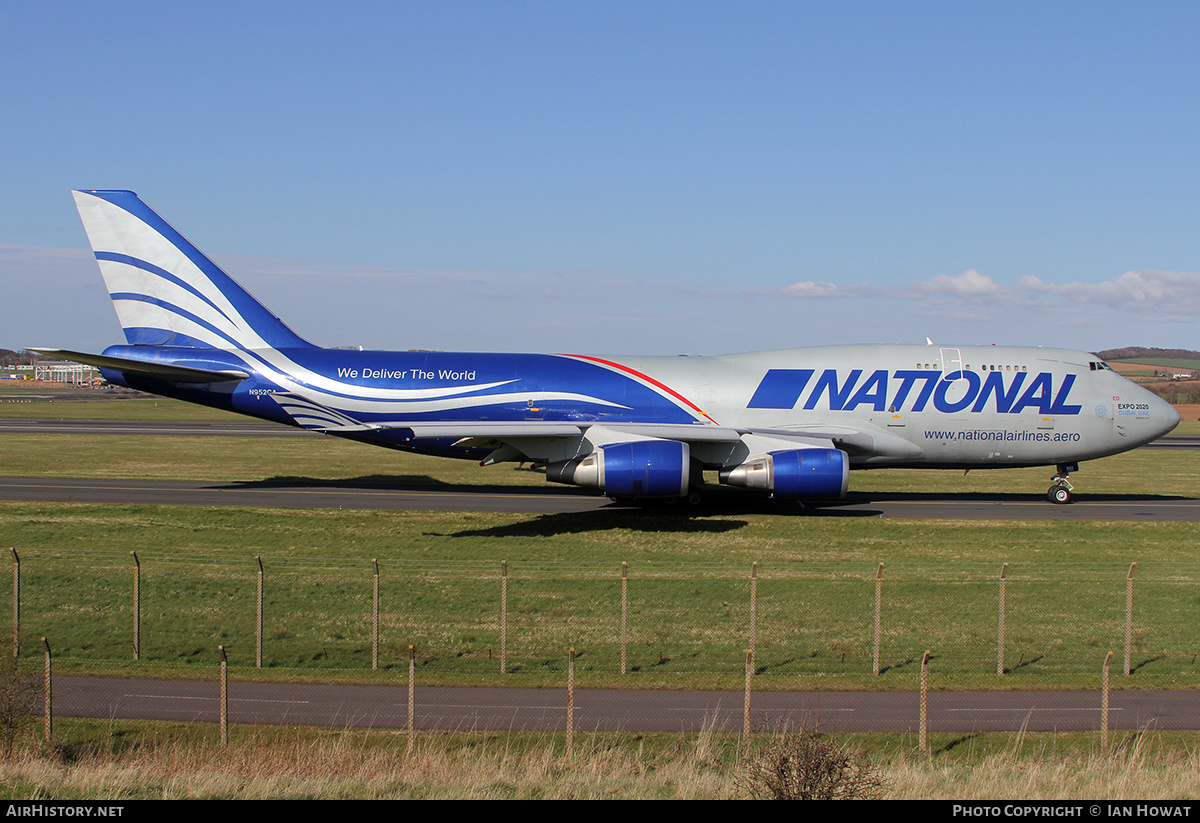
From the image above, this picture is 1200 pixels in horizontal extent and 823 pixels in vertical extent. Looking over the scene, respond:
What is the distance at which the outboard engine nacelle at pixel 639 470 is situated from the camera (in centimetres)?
2855

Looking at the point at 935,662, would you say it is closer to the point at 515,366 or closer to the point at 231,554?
the point at 231,554

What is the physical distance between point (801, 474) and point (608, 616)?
41.2ft

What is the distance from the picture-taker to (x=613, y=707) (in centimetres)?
1385

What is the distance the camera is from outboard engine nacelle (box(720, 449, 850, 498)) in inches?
1142

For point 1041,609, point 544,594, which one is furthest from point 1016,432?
point 544,594

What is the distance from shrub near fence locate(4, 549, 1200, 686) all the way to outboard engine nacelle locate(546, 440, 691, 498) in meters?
5.72

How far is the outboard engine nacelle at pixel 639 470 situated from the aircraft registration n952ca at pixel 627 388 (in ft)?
9.46

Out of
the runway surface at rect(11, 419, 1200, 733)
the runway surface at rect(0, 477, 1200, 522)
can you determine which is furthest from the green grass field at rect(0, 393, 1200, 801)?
the runway surface at rect(0, 477, 1200, 522)

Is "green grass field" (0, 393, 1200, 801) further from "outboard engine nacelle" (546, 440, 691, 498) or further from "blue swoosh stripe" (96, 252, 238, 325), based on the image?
"blue swoosh stripe" (96, 252, 238, 325)

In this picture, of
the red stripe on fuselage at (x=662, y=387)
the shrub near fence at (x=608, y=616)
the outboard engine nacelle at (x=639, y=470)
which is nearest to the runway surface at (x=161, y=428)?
the red stripe on fuselage at (x=662, y=387)

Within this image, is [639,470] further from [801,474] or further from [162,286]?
[162,286]

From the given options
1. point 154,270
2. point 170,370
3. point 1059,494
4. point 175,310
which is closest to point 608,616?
point 170,370

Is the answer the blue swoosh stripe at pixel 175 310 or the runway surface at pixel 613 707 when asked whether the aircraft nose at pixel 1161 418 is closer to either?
the runway surface at pixel 613 707

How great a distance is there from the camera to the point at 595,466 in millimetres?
28969
